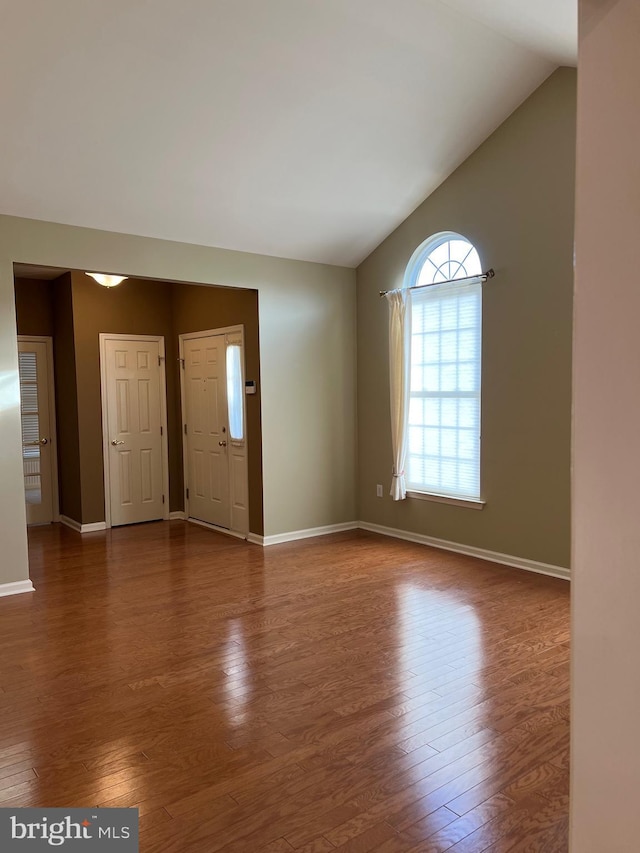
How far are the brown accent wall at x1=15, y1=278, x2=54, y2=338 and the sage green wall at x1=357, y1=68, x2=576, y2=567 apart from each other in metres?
4.41

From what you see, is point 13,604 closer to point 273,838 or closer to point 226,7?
point 273,838

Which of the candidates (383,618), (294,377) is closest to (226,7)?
(294,377)

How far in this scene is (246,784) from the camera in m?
2.33

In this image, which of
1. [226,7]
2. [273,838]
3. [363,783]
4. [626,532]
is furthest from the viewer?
[226,7]

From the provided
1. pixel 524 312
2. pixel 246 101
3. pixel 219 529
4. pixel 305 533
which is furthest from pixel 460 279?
pixel 219 529

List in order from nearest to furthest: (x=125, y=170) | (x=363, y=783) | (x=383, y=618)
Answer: (x=363, y=783)
(x=383, y=618)
(x=125, y=170)

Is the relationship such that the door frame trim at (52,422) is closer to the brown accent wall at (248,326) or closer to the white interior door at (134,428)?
the white interior door at (134,428)

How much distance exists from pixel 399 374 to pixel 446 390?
0.49 metres

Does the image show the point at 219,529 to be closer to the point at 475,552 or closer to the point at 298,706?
the point at 475,552

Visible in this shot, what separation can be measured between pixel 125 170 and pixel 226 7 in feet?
4.42

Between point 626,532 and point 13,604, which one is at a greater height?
point 626,532

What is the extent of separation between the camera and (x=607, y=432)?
1.21m

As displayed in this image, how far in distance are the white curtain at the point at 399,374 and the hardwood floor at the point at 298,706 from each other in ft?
3.48

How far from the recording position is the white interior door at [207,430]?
6543 millimetres
